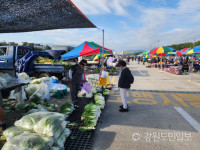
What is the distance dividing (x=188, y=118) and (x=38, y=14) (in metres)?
5.33

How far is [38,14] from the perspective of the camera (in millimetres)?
3652

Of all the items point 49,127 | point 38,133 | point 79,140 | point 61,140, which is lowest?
point 79,140

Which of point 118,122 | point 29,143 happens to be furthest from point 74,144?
point 118,122

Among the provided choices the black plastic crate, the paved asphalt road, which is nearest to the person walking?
the paved asphalt road

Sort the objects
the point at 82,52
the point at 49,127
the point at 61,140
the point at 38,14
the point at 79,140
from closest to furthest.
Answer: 1. the point at 49,127
2. the point at 61,140
3. the point at 79,140
4. the point at 38,14
5. the point at 82,52

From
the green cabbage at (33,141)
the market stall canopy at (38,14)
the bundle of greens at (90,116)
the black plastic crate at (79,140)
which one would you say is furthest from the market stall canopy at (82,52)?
the green cabbage at (33,141)

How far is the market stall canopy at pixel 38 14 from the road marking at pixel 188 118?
165 inches

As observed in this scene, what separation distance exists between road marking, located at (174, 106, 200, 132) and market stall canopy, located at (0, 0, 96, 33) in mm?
4194

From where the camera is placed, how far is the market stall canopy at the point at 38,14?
9.93 feet

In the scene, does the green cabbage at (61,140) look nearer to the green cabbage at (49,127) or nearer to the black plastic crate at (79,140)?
the green cabbage at (49,127)

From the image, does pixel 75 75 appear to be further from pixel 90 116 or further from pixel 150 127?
pixel 150 127

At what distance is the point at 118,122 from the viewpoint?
13.5 ft

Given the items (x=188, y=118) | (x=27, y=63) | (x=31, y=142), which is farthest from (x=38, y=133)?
(x=27, y=63)

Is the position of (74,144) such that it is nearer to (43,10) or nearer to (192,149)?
(192,149)
